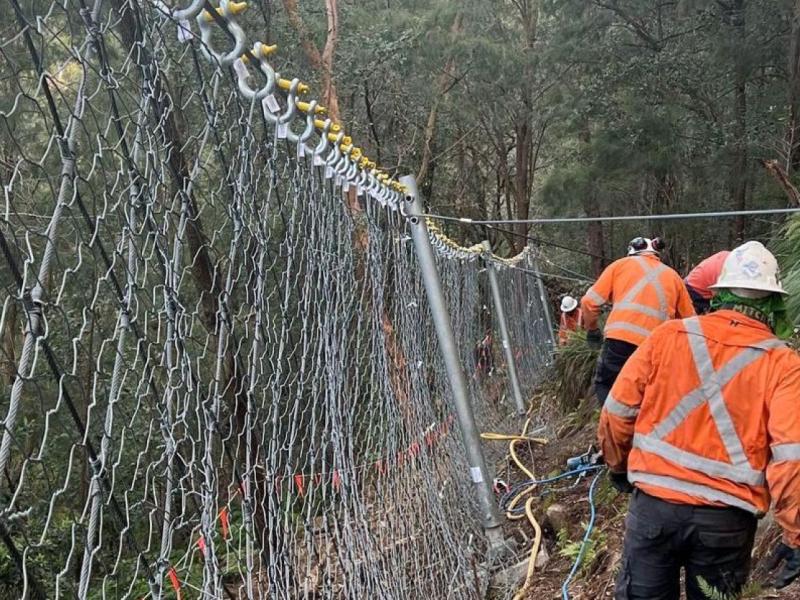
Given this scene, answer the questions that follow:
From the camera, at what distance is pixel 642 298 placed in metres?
4.04

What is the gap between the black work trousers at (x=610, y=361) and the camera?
13.6 feet

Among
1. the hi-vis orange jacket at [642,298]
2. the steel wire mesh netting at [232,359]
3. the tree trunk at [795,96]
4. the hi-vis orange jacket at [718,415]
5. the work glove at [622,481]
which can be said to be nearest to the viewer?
the steel wire mesh netting at [232,359]

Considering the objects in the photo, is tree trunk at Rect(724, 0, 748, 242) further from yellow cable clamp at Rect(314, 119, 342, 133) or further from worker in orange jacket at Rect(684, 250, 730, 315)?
yellow cable clamp at Rect(314, 119, 342, 133)

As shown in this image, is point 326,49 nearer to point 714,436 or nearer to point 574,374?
point 574,374

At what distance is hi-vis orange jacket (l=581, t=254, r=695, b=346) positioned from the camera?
4027 millimetres

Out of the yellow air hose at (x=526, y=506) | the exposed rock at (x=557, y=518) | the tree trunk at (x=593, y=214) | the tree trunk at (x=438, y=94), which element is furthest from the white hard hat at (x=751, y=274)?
the tree trunk at (x=438, y=94)

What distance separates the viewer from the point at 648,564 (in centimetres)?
251

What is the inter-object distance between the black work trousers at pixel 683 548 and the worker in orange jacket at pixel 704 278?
1.39 metres

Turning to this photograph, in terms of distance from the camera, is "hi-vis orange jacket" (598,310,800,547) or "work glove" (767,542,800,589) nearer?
"hi-vis orange jacket" (598,310,800,547)

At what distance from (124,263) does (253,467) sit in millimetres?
604

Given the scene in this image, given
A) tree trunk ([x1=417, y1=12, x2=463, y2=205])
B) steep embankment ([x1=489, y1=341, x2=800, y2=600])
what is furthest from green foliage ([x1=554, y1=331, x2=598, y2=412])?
tree trunk ([x1=417, y1=12, x2=463, y2=205])

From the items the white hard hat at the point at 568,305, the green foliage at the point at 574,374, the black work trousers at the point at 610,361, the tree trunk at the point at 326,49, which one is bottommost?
the green foliage at the point at 574,374

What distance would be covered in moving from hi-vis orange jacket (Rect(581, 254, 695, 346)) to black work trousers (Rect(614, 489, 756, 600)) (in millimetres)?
1651

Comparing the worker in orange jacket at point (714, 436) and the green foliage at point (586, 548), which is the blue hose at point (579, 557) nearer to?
the green foliage at point (586, 548)
